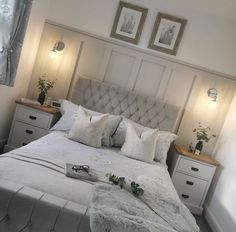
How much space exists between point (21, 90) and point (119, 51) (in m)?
1.41

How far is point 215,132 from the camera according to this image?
4.18 m

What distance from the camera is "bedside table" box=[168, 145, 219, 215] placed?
12.6ft

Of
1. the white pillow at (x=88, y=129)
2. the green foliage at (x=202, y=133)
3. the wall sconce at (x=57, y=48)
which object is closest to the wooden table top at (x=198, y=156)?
the green foliage at (x=202, y=133)

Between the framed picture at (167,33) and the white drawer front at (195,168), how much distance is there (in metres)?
1.44

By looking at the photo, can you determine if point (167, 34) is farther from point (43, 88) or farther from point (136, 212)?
point (136, 212)

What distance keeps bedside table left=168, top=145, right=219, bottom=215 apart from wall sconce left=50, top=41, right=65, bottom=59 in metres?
2.04

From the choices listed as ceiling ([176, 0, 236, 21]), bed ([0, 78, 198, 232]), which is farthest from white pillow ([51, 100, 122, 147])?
ceiling ([176, 0, 236, 21])

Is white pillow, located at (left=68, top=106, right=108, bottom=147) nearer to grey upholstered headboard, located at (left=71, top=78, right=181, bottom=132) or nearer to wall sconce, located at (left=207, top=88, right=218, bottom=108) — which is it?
grey upholstered headboard, located at (left=71, top=78, right=181, bottom=132)

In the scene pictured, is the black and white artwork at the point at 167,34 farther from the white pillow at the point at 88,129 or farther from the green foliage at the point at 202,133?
the white pillow at the point at 88,129

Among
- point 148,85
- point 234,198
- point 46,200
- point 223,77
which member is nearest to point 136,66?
point 148,85

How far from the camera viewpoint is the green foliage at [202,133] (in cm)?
396

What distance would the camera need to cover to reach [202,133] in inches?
158

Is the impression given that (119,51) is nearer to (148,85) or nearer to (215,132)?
(148,85)

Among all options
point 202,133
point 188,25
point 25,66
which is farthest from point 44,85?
point 202,133
